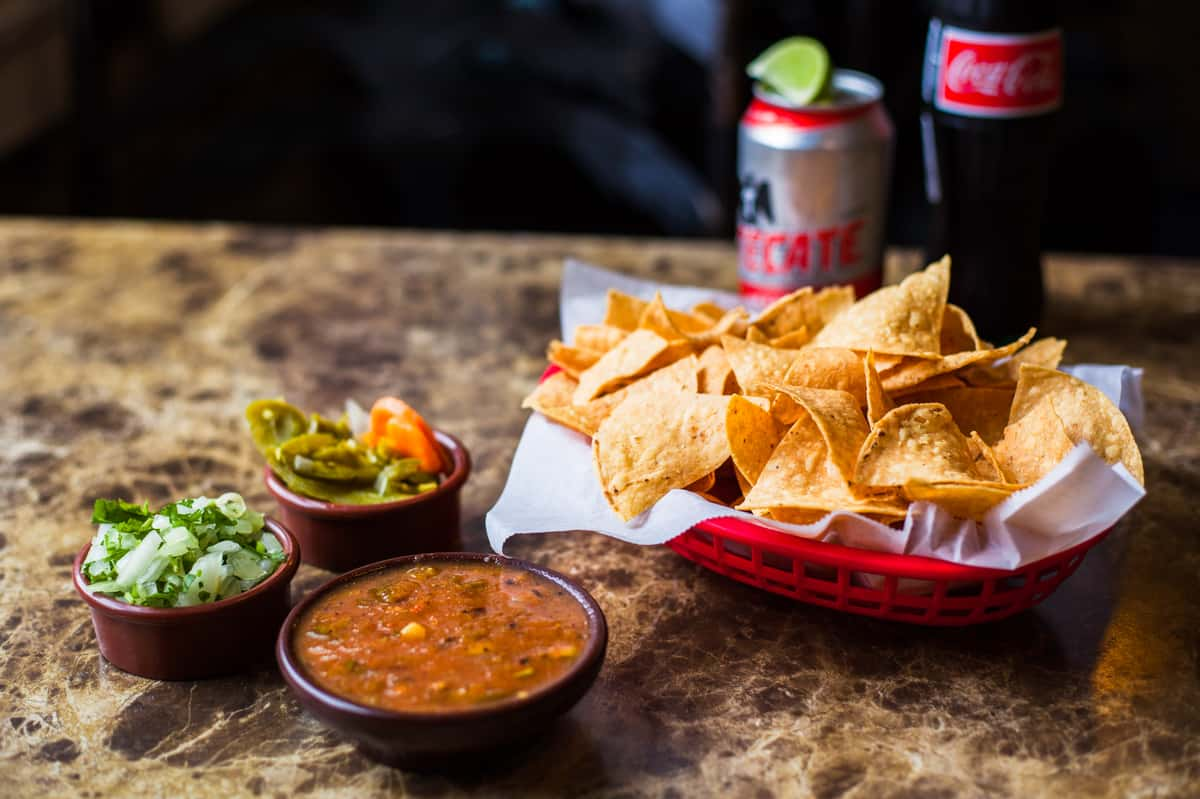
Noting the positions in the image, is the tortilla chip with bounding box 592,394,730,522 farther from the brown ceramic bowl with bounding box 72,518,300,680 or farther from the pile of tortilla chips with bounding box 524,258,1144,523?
the brown ceramic bowl with bounding box 72,518,300,680

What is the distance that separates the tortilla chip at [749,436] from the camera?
131 cm

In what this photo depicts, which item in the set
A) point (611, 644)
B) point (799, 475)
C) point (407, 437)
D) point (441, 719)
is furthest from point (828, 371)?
point (441, 719)

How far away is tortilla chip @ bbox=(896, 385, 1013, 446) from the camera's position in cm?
142

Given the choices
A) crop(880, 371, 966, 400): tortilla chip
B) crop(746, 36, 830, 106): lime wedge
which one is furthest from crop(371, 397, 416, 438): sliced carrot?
crop(746, 36, 830, 106): lime wedge

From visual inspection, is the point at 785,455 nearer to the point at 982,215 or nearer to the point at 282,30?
the point at 982,215

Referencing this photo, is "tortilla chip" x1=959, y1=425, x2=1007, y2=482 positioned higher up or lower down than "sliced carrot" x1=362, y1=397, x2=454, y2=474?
higher up

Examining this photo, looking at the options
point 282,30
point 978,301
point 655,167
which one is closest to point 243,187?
point 282,30

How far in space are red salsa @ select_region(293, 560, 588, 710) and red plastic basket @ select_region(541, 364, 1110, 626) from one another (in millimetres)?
207

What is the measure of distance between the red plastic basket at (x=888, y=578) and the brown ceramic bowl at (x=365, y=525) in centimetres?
31

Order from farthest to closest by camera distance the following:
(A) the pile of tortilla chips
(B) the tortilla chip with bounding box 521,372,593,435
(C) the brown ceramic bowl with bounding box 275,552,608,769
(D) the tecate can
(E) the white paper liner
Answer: (D) the tecate can → (B) the tortilla chip with bounding box 521,372,593,435 → (A) the pile of tortilla chips → (E) the white paper liner → (C) the brown ceramic bowl with bounding box 275,552,608,769

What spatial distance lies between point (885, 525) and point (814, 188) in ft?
2.56

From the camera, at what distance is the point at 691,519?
1.26m

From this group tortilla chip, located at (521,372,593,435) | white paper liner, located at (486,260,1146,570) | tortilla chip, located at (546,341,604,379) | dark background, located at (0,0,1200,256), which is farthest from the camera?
dark background, located at (0,0,1200,256)

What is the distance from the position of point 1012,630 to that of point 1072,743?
0.61 feet
